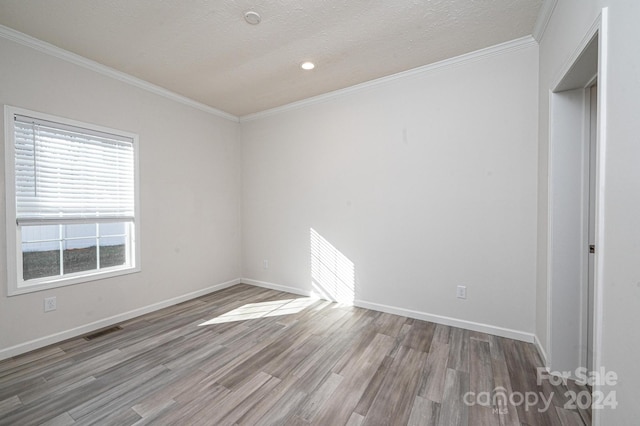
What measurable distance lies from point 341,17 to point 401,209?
1964mm

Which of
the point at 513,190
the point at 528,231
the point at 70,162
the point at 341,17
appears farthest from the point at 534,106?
the point at 70,162

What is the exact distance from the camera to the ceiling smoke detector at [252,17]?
2055 millimetres

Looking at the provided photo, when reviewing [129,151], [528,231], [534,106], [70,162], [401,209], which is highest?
[534,106]

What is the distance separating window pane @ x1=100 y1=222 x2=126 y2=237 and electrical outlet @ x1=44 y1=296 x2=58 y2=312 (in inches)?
28.8

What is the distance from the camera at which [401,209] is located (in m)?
3.06

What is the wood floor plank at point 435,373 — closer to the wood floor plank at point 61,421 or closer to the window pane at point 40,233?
the wood floor plank at point 61,421

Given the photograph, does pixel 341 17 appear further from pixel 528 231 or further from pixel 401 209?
pixel 528 231

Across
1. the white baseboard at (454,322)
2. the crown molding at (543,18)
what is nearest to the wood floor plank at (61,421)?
the white baseboard at (454,322)

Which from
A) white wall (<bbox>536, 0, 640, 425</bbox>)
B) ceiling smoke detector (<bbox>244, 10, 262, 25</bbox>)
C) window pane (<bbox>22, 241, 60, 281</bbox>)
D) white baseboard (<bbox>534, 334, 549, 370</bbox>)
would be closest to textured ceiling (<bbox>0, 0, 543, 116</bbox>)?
ceiling smoke detector (<bbox>244, 10, 262, 25</bbox>)

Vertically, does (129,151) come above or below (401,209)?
above

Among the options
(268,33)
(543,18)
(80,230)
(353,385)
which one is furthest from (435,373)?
(80,230)

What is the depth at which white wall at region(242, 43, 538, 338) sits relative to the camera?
247 cm

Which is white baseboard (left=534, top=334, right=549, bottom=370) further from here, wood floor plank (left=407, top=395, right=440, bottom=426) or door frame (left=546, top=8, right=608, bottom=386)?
wood floor plank (left=407, top=395, right=440, bottom=426)

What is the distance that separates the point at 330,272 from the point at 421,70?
2683mm
